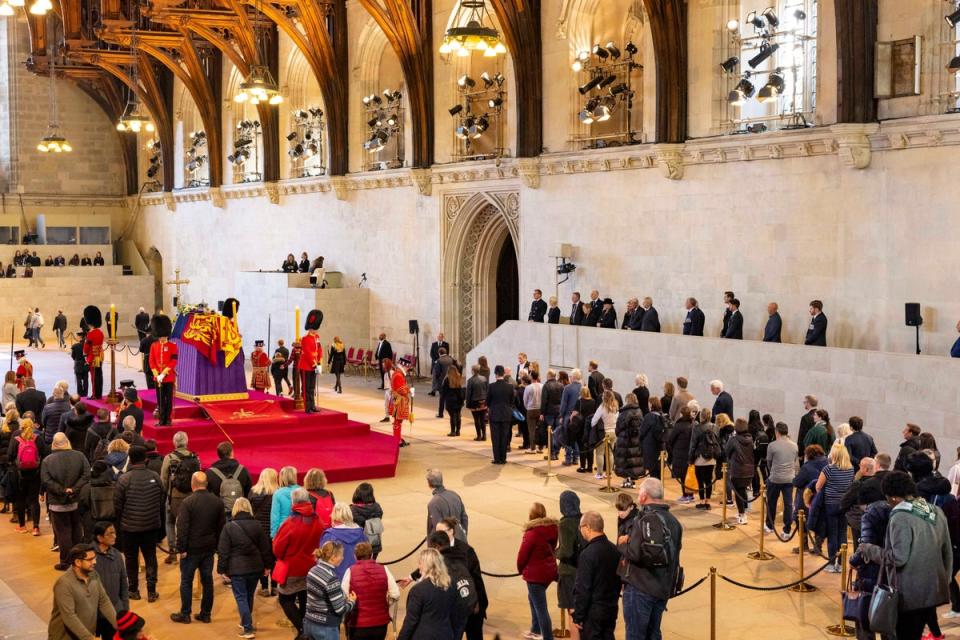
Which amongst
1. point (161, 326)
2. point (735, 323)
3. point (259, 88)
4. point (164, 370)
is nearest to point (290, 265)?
point (259, 88)

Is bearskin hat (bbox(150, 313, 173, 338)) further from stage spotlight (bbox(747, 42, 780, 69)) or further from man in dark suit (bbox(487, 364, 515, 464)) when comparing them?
stage spotlight (bbox(747, 42, 780, 69))

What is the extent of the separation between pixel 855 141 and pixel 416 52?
11878mm

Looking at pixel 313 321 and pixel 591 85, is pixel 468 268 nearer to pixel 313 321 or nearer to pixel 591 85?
pixel 591 85

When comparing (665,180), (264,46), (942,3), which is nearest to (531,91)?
(665,180)

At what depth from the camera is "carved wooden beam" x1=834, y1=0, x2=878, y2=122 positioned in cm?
1570

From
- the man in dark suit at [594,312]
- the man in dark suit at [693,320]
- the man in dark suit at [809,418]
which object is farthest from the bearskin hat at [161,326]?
the man in dark suit at [809,418]

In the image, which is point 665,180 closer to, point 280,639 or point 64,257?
point 280,639

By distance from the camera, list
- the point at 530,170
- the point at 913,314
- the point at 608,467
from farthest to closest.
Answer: the point at 530,170
the point at 913,314
the point at 608,467

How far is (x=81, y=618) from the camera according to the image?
698 centimetres

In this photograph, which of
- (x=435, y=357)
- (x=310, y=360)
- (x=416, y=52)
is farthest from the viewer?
(x=416, y=52)

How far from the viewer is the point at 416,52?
2505cm

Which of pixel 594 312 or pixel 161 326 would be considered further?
pixel 594 312

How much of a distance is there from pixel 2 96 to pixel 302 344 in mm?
27829

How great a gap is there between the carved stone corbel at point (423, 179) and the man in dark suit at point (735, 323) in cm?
995
